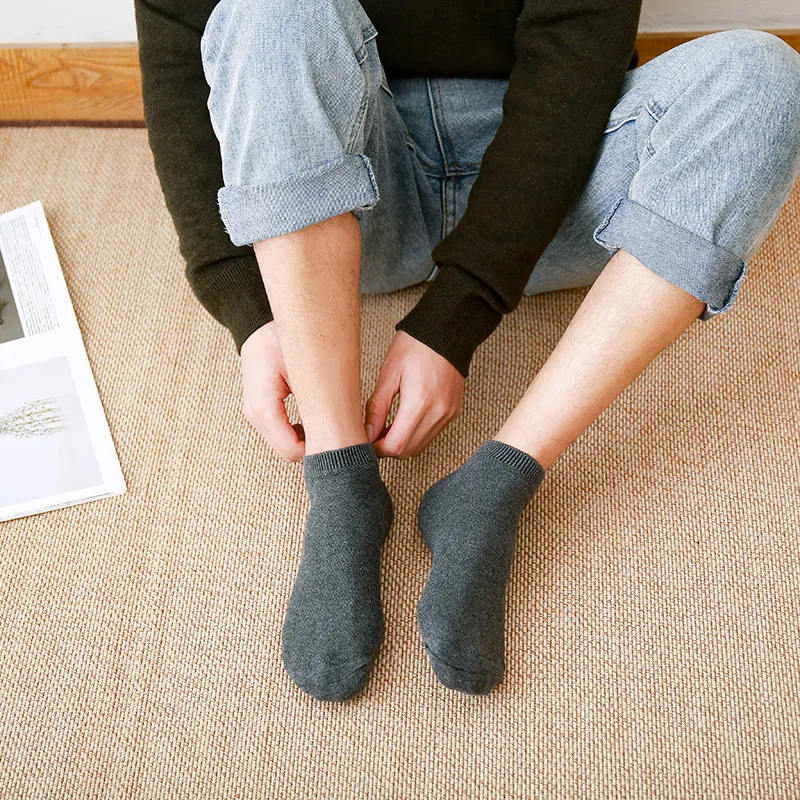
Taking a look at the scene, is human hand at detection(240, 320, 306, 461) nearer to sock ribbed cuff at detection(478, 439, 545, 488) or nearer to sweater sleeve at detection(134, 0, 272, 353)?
sweater sleeve at detection(134, 0, 272, 353)

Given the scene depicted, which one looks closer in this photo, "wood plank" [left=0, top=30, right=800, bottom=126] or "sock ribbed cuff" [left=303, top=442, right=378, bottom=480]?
"sock ribbed cuff" [left=303, top=442, right=378, bottom=480]

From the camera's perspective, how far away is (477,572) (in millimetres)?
711

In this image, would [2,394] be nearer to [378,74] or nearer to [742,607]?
[378,74]

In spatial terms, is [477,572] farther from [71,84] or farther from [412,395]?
[71,84]

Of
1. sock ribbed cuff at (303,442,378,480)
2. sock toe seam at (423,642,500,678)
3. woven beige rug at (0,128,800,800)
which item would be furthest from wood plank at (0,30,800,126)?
sock toe seam at (423,642,500,678)

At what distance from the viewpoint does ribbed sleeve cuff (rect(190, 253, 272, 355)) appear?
29.7 inches

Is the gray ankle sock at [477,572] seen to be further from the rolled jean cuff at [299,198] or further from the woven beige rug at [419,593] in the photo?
the rolled jean cuff at [299,198]

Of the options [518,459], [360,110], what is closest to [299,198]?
[360,110]

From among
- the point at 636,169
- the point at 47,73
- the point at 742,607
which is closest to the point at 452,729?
the point at 742,607

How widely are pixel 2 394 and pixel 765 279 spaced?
961mm

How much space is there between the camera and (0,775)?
74 centimetres

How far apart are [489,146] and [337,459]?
1.08ft

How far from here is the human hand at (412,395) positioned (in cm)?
73

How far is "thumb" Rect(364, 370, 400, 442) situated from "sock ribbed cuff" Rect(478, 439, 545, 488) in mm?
115
